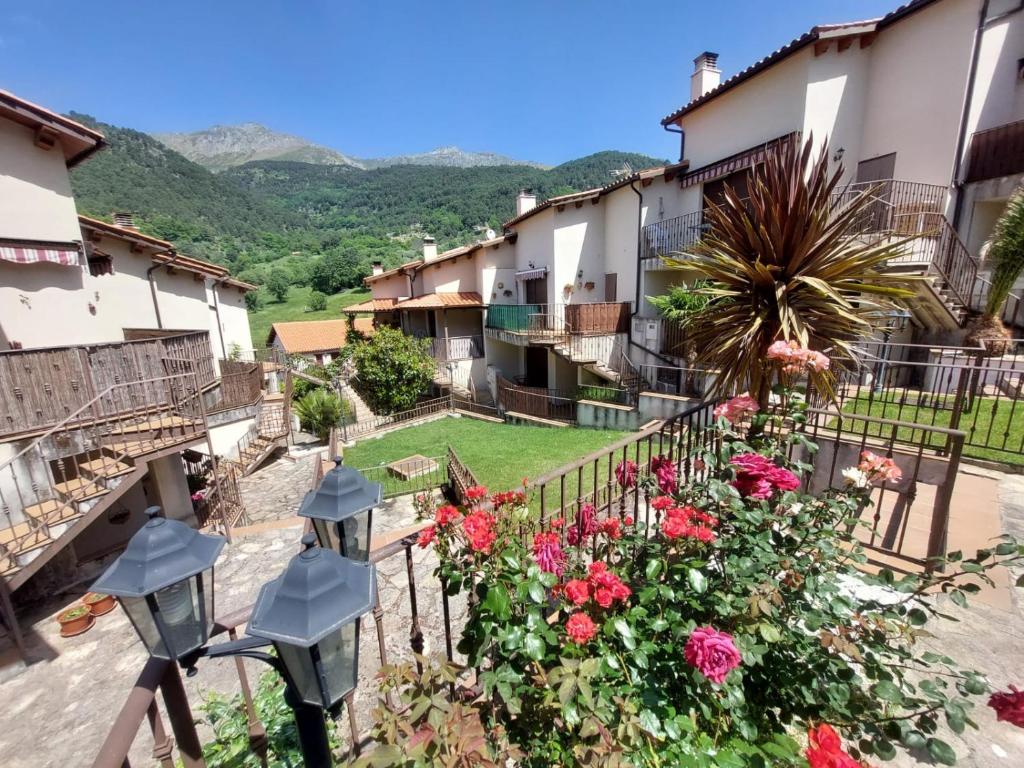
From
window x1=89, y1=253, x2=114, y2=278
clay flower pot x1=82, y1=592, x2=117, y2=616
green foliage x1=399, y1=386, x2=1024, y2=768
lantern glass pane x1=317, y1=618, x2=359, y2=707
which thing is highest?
window x1=89, y1=253, x2=114, y2=278

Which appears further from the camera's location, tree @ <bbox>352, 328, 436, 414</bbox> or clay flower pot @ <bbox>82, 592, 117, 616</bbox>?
tree @ <bbox>352, 328, 436, 414</bbox>

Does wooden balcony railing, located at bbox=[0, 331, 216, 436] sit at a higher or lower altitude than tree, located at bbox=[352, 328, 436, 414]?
higher

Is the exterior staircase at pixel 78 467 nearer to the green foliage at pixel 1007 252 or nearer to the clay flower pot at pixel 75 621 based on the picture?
the clay flower pot at pixel 75 621

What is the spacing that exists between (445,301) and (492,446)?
32.7 feet

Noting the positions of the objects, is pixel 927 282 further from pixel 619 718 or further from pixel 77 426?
pixel 77 426

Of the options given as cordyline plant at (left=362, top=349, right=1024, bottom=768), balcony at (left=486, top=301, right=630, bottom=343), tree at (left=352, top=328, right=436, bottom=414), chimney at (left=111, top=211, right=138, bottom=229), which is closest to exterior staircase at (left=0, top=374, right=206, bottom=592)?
cordyline plant at (left=362, top=349, right=1024, bottom=768)

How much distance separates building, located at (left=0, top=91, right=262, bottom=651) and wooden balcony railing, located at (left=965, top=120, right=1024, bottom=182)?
61.1 feet

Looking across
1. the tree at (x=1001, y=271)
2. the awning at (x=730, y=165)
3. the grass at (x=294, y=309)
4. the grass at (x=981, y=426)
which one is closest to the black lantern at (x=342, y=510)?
the grass at (x=981, y=426)

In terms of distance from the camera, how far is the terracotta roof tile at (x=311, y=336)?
111 feet

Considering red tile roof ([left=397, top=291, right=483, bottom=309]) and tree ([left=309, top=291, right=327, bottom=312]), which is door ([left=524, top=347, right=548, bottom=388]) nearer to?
red tile roof ([left=397, top=291, right=483, bottom=309])

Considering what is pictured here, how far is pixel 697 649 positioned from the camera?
1700mm

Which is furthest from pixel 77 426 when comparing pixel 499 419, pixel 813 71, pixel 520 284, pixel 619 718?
pixel 813 71

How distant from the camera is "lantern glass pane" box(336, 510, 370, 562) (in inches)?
82.4

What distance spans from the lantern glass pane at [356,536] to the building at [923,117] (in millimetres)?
12273
